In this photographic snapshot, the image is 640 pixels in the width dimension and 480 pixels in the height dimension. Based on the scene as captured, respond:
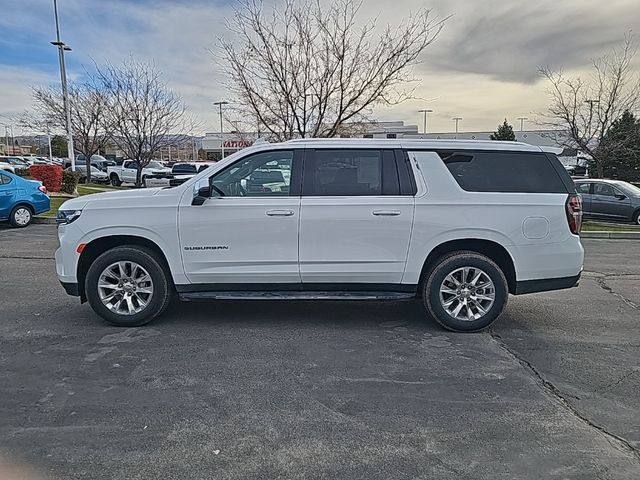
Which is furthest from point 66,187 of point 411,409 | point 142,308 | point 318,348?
point 411,409

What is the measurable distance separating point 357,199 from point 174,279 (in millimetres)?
2043

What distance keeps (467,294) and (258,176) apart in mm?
2459

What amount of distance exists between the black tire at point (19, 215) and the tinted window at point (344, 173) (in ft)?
34.7

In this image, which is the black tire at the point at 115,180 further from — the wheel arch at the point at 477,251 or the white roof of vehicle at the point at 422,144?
the wheel arch at the point at 477,251

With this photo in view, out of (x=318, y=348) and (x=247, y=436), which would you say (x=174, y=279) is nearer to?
(x=318, y=348)

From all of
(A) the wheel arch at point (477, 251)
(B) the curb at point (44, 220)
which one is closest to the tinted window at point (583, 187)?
(A) the wheel arch at point (477, 251)

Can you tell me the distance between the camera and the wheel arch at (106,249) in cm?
538

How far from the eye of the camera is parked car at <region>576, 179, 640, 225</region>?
16.1 m

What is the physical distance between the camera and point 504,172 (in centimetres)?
544

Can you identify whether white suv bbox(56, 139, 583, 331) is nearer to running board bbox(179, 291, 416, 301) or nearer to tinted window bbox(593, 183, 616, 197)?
running board bbox(179, 291, 416, 301)

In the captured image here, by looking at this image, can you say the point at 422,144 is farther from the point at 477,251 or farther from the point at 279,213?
the point at 279,213

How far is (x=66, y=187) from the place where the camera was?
1966 centimetres

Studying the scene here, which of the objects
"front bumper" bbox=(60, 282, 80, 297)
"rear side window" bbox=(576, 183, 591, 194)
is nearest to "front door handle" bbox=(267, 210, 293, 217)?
"front bumper" bbox=(60, 282, 80, 297)

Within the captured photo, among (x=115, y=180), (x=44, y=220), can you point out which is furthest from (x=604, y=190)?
(x=115, y=180)
